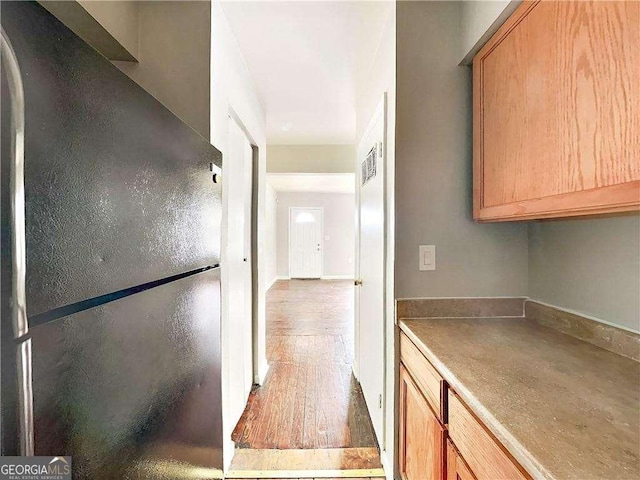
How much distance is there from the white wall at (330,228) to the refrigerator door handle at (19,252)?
9189mm

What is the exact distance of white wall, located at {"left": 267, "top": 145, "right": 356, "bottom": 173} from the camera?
4.69 m

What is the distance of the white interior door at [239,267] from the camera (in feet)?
6.28

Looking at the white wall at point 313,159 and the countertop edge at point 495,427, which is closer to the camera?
the countertop edge at point 495,427

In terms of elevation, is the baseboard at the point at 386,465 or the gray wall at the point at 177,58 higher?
the gray wall at the point at 177,58

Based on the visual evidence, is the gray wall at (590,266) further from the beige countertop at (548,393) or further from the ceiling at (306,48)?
the ceiling at (306,48)

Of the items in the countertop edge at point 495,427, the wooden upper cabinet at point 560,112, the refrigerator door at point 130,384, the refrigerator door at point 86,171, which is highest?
the wooden upper cabinet at point 560,112

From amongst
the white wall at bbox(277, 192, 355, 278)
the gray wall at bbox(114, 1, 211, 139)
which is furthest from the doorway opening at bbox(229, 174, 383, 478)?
the white wall at bbox(277, 192, 355, 278)

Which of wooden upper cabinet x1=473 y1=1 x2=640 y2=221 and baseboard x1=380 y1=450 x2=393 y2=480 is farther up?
wooden upper cabinet x1=473 y1=1 x2=640 y2=221

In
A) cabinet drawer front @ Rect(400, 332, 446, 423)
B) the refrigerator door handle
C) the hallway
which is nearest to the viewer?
the refrigerator door handle

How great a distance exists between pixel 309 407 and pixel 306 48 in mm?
2505

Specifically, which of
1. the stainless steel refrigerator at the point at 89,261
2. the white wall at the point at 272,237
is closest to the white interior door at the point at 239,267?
the stainless steel refrigerator at the point at 89,261

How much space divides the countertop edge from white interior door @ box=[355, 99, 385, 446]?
0.75 metres

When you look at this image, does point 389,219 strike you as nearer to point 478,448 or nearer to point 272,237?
point 478,448

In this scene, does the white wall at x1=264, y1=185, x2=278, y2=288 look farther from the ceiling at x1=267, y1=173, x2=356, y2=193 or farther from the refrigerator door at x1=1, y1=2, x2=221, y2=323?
the refrigerator door at x1=1, y1=2, x2=221, y2=323
